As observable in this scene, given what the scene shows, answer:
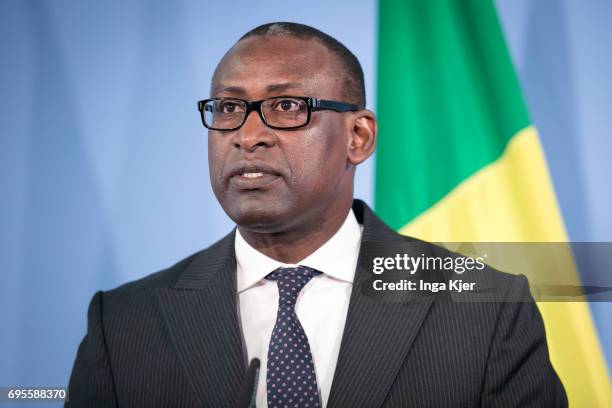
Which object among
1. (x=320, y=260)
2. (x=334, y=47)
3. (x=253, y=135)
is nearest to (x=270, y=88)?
(x=253, y=135)

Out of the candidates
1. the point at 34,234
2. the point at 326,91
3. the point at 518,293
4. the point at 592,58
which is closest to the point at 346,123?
the point at 326,91

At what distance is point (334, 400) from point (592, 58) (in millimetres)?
1420

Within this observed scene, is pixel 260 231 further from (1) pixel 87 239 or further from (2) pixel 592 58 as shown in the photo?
(2) pixel 592 58

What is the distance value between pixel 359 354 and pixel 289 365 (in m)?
0.16

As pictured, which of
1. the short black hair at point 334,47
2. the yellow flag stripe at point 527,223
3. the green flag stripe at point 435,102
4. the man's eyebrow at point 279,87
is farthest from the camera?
the green flag stripe at point 435,102

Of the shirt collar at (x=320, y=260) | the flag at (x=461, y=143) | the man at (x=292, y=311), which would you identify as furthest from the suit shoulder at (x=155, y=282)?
the flag at (x=461, y=143)

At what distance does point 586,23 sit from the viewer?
2365 millimetres

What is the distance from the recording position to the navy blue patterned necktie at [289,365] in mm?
1626

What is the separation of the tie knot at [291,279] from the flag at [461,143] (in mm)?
683

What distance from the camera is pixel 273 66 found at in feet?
5.79

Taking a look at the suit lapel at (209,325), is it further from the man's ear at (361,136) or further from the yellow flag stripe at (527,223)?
the yellow flag stripe at (527,223)

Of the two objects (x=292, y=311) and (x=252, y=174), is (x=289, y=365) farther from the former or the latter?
(x=252, y=174)

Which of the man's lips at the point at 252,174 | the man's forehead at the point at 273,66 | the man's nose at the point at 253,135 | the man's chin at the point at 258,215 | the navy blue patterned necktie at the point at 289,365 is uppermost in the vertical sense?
the man's forehead at the point at 273,66

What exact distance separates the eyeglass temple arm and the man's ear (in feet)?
0.17
